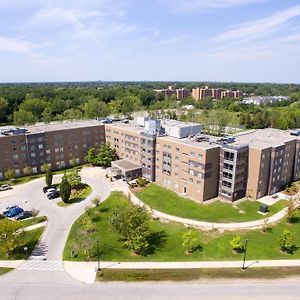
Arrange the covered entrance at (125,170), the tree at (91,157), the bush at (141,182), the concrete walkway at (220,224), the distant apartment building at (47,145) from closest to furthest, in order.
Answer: the concrete walkway at (220,224) → the bush at (141,182) → the covered entrance at (125,170) → the distant apartment building at (47,145) → the tree at (91,157)

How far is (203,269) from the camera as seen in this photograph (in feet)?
157

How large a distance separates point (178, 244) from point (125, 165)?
40.4 meters

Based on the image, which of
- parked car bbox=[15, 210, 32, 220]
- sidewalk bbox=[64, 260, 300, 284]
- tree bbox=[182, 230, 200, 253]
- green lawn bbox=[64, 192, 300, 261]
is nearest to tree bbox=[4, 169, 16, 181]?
parked car bbox=[15, 210, 32, 220]

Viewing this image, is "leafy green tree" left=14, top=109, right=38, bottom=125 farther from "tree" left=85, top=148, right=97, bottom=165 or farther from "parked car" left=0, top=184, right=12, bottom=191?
"parked car" left=0, top=184, right=12, bottom=191

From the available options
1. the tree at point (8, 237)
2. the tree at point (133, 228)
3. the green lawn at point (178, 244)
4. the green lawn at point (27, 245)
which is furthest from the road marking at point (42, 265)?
the tree at point (133, 228)

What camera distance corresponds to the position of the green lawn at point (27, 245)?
51.0 meters

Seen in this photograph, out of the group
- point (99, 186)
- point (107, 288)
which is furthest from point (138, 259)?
point (99, 186)

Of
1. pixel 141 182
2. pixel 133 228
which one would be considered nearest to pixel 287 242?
pixel 133 228

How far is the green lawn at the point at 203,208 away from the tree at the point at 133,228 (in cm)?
1543

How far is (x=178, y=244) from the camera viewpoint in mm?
55406

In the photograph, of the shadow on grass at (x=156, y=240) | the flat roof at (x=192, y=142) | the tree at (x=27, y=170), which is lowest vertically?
the shadow on grass at (x=156, y=240)

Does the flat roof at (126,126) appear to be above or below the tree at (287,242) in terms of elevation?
above

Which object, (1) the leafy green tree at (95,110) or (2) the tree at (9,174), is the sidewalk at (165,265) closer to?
(2) the tree at (9,174)

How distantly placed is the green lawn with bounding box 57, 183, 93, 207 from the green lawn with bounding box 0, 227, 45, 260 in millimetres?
12247
